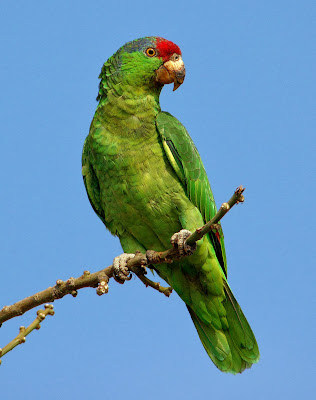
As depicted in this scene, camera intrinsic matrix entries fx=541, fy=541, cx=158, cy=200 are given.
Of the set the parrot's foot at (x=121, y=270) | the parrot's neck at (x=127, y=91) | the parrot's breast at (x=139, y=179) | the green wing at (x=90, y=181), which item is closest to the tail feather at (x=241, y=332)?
the parrot's breast at (x=139, y=179)

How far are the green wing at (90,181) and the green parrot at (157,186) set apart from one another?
1cm

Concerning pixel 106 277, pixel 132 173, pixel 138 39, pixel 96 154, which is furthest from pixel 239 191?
pixel 138 39

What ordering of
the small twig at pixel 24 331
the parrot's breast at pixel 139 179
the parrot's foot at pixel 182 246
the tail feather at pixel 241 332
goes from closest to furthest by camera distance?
the small twig at pixel 24 331 < the parrot's foot at pixel 182 246 < the parrot's breast at pixel 139 179 < the tail feather at pixel 241 332

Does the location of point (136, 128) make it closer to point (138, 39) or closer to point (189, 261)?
point (138, 39)

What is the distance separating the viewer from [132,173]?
489 centimetres

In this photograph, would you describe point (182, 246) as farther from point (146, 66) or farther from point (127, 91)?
point (146, 66)

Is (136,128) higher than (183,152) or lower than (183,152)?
higher

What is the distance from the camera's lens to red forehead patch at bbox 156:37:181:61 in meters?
5.27

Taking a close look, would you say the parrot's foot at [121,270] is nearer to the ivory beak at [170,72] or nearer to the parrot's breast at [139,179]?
the parrot's breast at [139,179]

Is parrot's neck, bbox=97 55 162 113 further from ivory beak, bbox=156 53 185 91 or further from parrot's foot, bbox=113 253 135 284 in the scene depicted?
parrot's foot, bbox=113 253 135 284

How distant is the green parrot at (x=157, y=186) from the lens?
489 cm

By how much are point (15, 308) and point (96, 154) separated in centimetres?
212

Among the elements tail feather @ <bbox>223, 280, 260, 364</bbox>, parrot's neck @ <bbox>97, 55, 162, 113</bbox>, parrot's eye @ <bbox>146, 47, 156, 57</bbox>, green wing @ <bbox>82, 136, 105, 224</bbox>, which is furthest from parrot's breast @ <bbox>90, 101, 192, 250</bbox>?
tail feather @ <bbox>223, 280, 260, 364</bbox>

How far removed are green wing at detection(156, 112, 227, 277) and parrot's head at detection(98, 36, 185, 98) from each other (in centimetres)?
35
